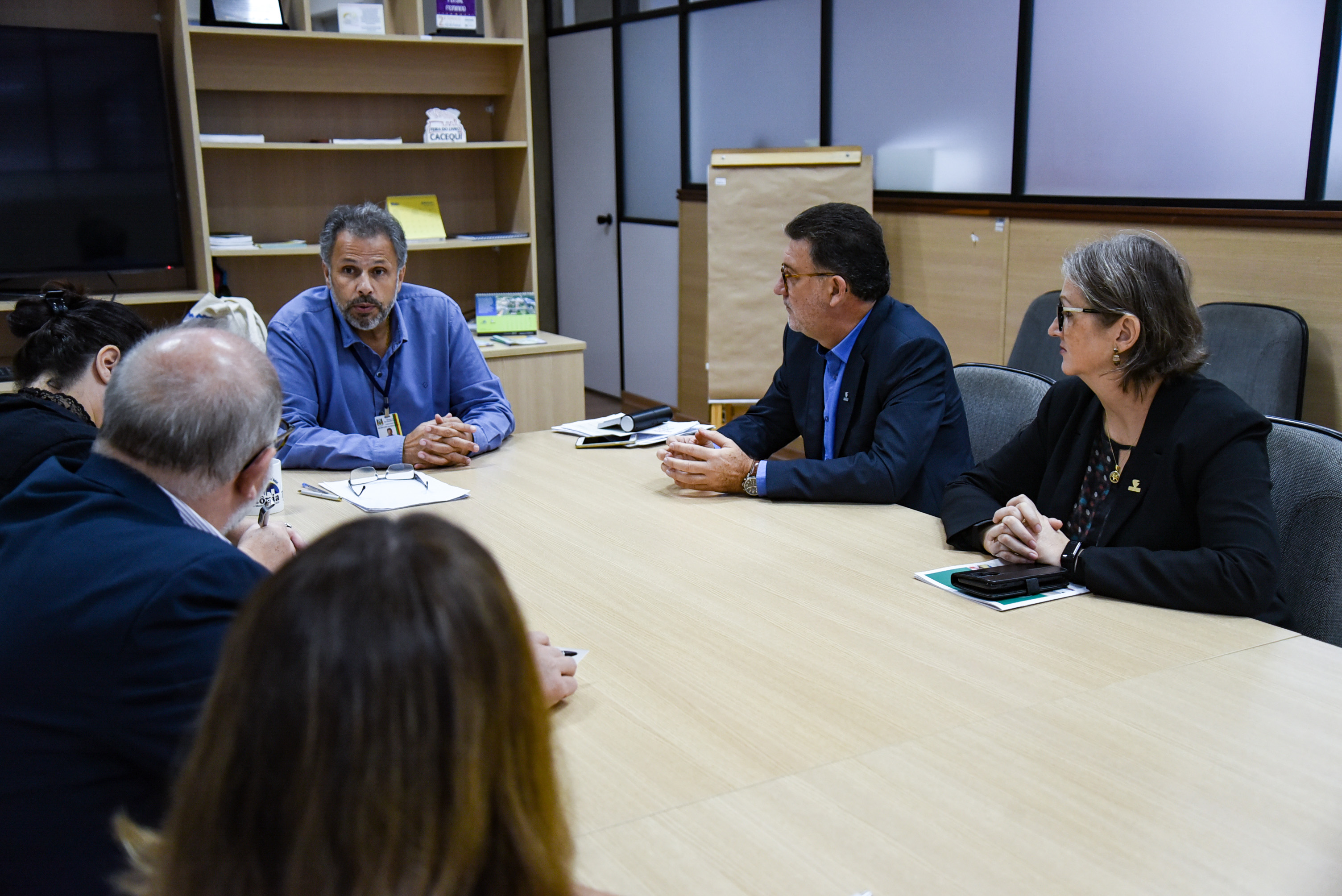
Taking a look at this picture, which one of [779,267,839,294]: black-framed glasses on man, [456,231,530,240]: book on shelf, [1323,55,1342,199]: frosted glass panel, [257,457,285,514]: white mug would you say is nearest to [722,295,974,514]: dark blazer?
[779,267,839,294]: black-framed glasses on man

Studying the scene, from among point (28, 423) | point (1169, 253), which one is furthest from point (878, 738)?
point (28, 423)

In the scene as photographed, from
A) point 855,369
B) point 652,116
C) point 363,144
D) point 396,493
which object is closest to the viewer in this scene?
point 396,493

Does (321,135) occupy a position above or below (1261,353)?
above

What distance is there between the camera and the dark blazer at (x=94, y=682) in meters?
1.07

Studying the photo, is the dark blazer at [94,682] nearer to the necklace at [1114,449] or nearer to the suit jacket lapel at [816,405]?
the necklace at [1114,449]

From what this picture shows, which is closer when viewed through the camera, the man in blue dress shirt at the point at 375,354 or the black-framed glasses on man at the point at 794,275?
the black-framed glasses on man at the point at 794,275

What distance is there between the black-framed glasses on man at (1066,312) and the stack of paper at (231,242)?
3439mm

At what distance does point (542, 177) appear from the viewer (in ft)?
25.0

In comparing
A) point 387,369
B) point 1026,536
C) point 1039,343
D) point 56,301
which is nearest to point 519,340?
point 387,369

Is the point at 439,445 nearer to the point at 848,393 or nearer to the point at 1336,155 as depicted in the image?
the point at 848,393

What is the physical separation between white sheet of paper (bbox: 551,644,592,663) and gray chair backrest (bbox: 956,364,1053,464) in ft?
4.53

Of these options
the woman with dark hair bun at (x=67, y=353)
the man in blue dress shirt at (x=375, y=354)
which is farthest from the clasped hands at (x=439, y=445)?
the woman with dark hair bun at (x=67, y=353)

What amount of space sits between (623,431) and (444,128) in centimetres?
248

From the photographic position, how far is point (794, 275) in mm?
2736
